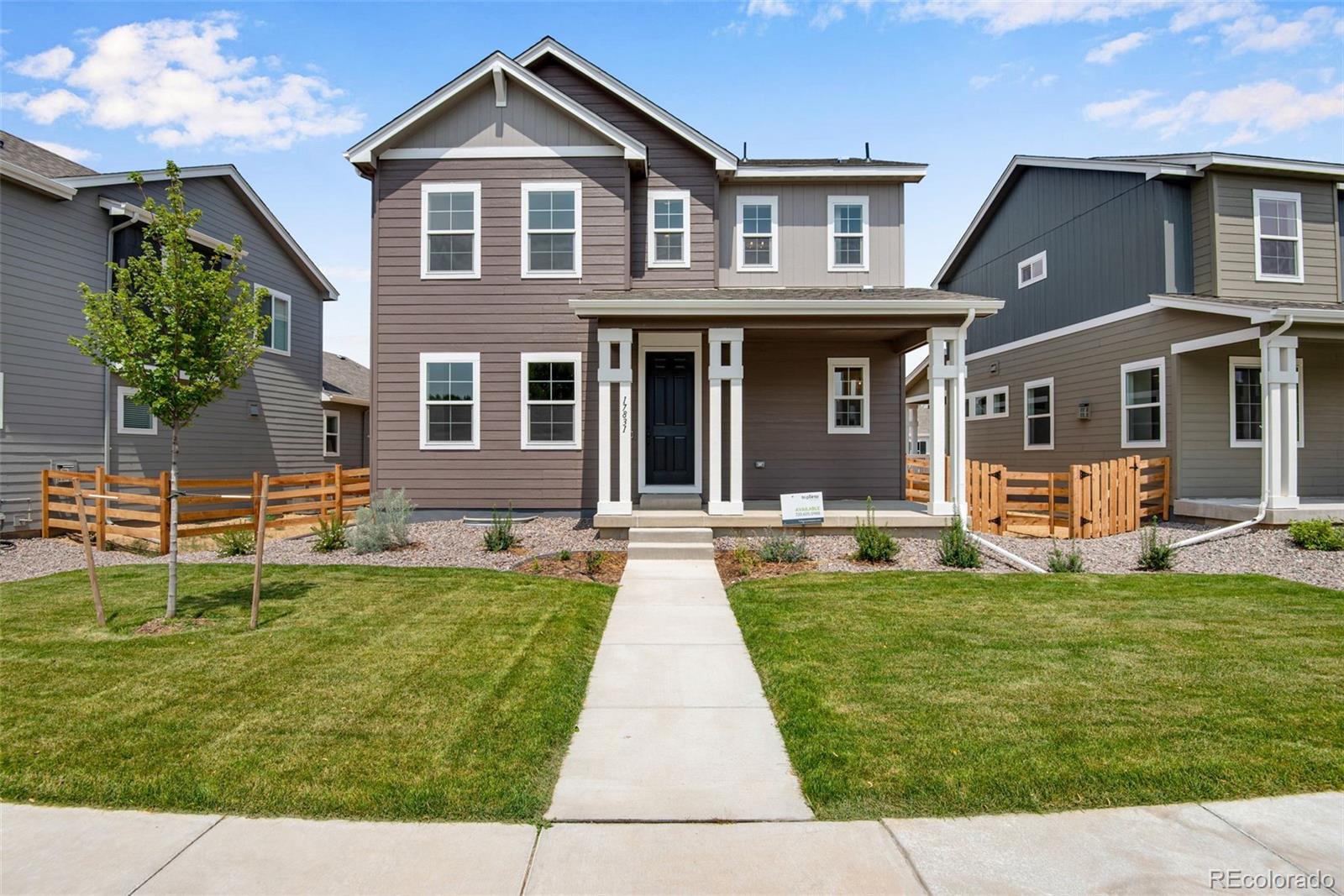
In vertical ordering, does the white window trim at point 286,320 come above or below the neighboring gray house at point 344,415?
above

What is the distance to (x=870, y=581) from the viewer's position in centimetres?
818

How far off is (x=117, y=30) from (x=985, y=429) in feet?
64.9

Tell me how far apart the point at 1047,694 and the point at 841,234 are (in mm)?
10714

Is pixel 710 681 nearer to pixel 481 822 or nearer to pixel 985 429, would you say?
pixel 481 822

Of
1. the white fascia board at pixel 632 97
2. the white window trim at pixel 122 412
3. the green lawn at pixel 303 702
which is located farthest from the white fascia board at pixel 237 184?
the green lawn at pixel 303 702

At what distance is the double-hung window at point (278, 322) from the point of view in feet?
57.5

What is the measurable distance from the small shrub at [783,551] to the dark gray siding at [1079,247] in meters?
9.35

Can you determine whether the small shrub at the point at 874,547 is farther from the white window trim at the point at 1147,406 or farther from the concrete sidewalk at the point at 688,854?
the white window trim at the point at 1147,406

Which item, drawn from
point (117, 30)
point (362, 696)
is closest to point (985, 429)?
point (362, 696)

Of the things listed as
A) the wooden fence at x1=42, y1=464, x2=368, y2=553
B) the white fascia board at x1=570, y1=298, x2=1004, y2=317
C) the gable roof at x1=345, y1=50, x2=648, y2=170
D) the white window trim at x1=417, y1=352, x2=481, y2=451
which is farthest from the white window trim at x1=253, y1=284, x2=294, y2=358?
the white fascia board at x1=570, y1=298, x2=1004, y2=317

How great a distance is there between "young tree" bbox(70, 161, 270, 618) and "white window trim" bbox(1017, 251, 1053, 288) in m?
16.5

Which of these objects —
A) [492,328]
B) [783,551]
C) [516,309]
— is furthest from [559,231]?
[783,551]

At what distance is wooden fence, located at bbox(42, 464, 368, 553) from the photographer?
10.9 m

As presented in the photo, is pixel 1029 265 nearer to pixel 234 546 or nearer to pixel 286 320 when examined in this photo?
pixel 234 546
